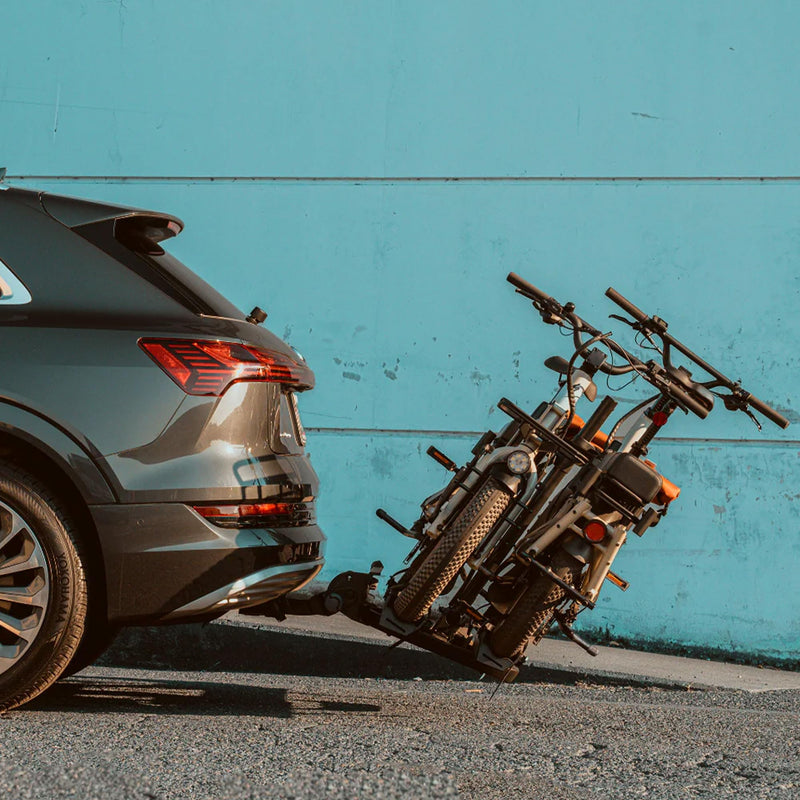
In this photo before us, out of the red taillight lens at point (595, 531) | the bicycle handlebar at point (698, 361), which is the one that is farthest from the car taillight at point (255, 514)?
the bicycle handlebar at point (698, 361)

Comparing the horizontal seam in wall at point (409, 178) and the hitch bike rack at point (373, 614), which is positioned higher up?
the horizontal seam in wall at point (409, 178)

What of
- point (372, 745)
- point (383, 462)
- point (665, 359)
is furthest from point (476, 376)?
point (372, 745)

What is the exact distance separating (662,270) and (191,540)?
16.6ft

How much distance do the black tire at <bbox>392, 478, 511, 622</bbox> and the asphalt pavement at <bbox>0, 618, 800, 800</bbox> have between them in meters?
0.47

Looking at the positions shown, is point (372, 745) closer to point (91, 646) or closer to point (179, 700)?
point (179, 700)

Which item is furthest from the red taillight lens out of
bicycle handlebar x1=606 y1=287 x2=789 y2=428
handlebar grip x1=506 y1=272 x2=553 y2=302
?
handlebar grip x1=506 y1=272 x2=553 y2=302

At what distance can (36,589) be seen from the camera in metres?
3.97

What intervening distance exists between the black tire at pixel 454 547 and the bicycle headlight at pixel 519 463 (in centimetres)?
8

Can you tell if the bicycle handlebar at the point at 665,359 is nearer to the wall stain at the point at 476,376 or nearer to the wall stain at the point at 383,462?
the wall stain at the point at 476,376

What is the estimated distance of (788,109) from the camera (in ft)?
26.7

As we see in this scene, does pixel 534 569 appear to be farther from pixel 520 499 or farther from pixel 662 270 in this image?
pixel 662 270

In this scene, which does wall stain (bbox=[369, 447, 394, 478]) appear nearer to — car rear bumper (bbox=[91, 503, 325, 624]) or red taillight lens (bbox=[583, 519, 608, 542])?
red taillight lens (bbox=[583, 519, 608, 542])

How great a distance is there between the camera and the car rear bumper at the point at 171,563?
13.1ft

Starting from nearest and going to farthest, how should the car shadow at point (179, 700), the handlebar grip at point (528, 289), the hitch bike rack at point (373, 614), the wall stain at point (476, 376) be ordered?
the car shadow at point (179, 700)
the hitch bike rack at point (373, 614)
the handlebar grip at point (528, 289)
the wall stain at point (476, 376)
